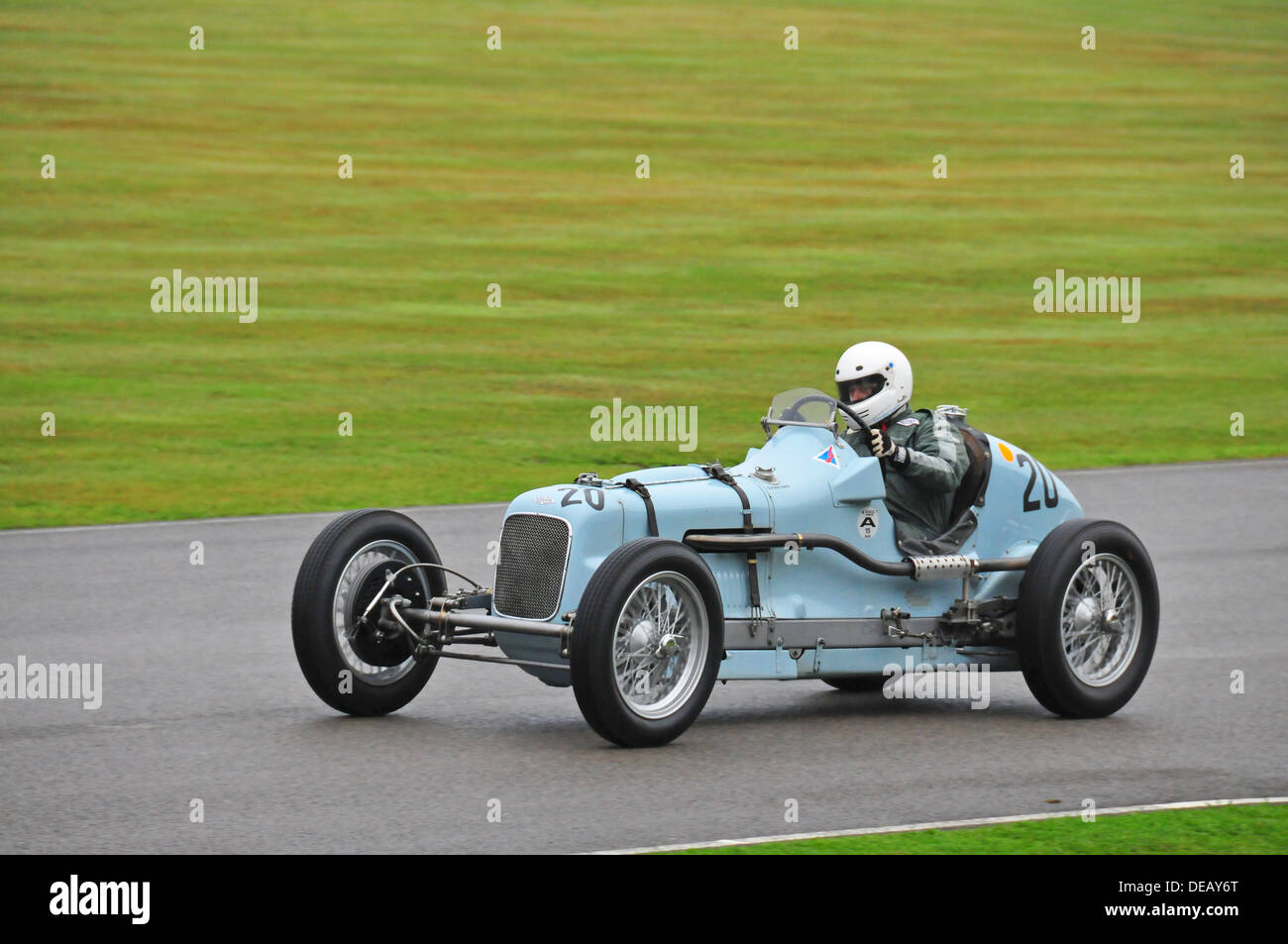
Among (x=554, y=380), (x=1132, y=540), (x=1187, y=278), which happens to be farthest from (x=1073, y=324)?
(x=1132, y=540)

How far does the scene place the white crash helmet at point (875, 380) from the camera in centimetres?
946

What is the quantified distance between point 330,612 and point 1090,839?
11.3 feet

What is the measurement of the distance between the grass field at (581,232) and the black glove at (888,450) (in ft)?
26.8

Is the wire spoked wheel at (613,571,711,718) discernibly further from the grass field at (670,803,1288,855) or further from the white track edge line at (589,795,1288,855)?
the grass field at (670,803,1288,855)

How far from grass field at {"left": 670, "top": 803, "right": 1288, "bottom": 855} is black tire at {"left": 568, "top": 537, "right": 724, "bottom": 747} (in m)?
1.36

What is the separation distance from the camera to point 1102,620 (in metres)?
9.32

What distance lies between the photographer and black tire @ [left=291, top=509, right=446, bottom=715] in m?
8.70

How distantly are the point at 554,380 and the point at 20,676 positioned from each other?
43.8 feet

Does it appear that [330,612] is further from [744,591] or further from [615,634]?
[744,591]

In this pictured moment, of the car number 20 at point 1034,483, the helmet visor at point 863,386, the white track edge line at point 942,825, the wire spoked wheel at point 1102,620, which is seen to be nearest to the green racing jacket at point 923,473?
the helmet visor at point 863,386

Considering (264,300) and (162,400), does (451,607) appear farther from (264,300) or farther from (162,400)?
(264,300)

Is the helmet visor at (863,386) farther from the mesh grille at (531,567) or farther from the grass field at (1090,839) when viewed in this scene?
the grass field at (1090,839)

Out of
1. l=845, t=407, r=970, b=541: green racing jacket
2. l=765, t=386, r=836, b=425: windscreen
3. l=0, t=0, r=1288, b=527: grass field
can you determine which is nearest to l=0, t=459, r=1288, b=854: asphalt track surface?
l=845, t=407, r=970, b=541: green racing jacket

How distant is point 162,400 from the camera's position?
21328 millimetres
